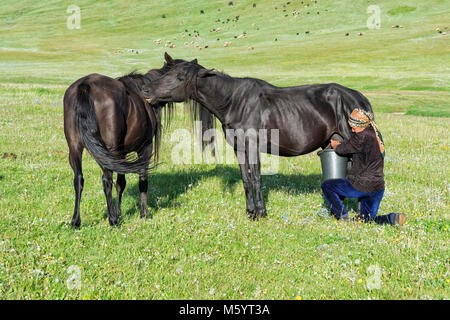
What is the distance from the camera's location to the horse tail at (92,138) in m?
6.42

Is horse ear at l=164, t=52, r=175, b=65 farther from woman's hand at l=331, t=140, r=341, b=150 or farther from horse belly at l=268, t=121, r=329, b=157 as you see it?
woman's hand at l=331, t=140, r=341, b=150

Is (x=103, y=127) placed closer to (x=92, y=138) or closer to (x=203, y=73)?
(x=92, y=138)

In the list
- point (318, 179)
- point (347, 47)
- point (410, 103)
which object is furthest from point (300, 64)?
point (318, 179)

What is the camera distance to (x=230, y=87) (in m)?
7.31

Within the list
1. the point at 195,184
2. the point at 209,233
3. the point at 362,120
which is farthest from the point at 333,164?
the point at 195,184

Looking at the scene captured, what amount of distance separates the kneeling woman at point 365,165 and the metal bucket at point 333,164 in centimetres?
34

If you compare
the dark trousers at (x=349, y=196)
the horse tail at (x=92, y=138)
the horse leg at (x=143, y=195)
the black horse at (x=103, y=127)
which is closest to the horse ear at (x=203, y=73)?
the black horse at (x=103, y=127)

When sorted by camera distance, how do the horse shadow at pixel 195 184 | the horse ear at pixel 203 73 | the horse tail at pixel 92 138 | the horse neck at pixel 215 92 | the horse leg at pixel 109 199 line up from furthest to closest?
the horse shadow at pixel 195 184
the horse neck at pixel 215 92
the horse ear at pixel 203 73
the horse leg at pixel 109 199
the horse tail at pixel 92 138

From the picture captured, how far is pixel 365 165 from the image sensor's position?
6.78 meters

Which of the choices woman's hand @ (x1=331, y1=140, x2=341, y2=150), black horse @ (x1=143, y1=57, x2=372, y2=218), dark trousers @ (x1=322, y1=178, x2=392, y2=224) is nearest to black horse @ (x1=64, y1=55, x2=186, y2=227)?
black horse @ (x1=143, y1=57, x2=372, y2=218)

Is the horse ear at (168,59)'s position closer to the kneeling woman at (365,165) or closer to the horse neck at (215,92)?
the horse neck at (215,92)
